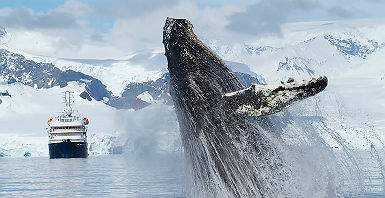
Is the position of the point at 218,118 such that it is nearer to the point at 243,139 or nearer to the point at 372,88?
the point at 243,139

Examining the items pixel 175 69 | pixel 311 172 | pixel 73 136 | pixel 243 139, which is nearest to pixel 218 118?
pixel 243 139

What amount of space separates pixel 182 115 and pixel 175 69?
560 millimetres

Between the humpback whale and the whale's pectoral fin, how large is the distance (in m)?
0.21

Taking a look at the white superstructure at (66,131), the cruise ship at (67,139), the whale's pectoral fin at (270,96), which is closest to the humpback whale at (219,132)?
the whale's pectoral fin at (270,96)

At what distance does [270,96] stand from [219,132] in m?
0.99

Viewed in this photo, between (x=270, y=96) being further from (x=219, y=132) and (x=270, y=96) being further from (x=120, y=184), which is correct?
(x=120, y=184)

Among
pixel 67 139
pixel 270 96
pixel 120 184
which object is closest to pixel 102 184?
pixel 120 184

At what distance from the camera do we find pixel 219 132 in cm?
725

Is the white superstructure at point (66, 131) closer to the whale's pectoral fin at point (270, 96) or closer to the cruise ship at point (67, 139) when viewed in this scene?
the cruise ship at point (67, 139)

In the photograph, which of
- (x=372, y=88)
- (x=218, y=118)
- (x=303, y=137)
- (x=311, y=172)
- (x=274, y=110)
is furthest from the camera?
(x=372, y=88)

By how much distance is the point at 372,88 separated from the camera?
622 feet

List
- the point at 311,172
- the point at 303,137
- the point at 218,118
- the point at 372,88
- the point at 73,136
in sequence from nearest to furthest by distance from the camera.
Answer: the point at 218,118
the point at 311,172
the point at 303,137
the point at 73,136
the point at 372,88

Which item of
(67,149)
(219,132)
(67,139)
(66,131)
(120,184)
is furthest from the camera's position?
(66,131)

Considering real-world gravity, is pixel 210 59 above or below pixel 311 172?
above
